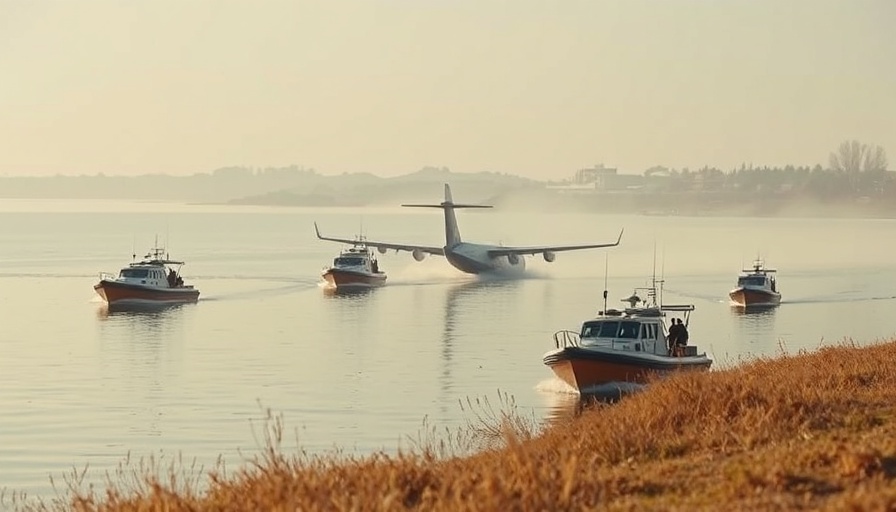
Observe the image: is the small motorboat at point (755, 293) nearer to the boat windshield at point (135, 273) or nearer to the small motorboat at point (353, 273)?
the small motorboat at point (353, 273)

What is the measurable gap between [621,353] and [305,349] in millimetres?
22522

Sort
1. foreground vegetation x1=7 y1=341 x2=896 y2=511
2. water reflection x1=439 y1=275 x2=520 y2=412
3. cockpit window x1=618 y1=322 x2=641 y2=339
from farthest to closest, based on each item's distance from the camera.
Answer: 1. water reflection x1=439 y1=275 x2=520 y2=412
2. cockpit window x1=618 y1=322 x2=641 y2=339
3. foreground vegetation x1=7 y1=341 x2=896 y2=511

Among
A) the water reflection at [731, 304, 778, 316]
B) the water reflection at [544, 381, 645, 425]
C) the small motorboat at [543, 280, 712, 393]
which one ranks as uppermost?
the small motorboat at [543, 280, 712, 393]

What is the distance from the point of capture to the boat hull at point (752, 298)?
8675 cm

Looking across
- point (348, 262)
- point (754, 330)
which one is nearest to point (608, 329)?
point (754, 330)

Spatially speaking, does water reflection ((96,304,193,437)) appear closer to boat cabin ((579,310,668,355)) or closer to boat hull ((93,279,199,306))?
boat hull ((93,279,199,306))

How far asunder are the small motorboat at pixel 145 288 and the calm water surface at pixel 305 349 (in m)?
1.39

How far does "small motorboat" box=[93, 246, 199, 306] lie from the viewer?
88062 mm

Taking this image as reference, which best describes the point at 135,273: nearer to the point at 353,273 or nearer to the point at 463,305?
the point at 353,273

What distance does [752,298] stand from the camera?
86875mm

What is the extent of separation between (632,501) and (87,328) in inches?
2507

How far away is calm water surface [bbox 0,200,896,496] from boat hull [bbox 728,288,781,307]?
53.5 inches

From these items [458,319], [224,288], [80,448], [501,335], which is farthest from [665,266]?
[80,448]

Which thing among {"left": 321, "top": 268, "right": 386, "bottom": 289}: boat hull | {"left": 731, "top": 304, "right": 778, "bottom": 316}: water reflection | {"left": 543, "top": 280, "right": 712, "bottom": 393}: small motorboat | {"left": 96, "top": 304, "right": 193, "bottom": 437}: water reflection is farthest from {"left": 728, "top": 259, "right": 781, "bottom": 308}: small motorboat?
{"left": 543, "top": 280, "right": 712, "bottom": 393}: small motorboat
